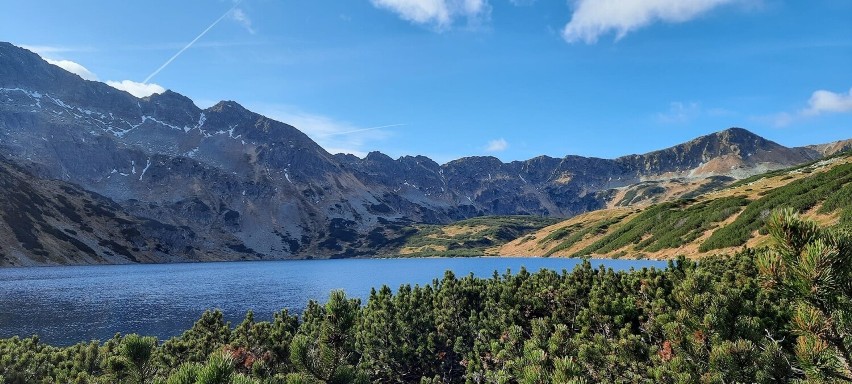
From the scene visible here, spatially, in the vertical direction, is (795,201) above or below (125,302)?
above

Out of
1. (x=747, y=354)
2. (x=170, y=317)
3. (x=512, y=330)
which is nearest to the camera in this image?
(x=747, y=354)

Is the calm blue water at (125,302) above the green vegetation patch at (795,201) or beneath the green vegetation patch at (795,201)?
beneath

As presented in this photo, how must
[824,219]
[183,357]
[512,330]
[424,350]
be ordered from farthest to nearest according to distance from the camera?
[824,219], [424,350], [183,357], [512,330]

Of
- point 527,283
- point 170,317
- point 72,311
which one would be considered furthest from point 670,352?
point 72,311

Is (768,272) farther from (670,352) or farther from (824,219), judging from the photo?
(824,219)

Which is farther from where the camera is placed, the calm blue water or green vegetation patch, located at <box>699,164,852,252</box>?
green vegetation patch, located at <box>699,164,852,252</box>

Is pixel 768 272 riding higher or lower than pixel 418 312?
higher

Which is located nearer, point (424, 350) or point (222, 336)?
point (222, 336)

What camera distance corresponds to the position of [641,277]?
3619cm

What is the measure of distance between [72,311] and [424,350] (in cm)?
10672

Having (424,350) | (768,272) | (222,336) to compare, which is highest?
(768,272)

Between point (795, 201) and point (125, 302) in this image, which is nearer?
point (125, 302)

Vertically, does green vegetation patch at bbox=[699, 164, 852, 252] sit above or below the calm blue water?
above

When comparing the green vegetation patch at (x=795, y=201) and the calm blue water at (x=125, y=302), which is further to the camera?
the green vegetation patch at (x=795, y=201)
